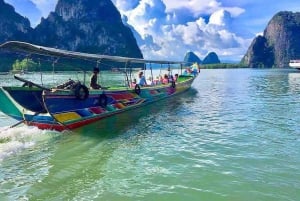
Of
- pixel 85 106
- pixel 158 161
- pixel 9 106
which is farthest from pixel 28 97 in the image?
pixel 158 161

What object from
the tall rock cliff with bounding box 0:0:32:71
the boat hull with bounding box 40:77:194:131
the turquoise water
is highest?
the tall rock cliff with bounding box 0:0:32:71

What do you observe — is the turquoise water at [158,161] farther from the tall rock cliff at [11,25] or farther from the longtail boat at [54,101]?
the tall rock cliff at [11,25]

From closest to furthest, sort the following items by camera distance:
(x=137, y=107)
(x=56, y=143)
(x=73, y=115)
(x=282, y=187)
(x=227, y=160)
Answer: (x=282, y=187), (x=227, y=160), (x=56, y=143), (x=73, y=115), (x=137, y=107)

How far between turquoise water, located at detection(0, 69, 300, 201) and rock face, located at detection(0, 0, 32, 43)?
516 feet

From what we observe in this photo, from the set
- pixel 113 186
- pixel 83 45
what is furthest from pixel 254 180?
pixel 83 45

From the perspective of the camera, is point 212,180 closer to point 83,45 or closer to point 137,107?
point 137,107

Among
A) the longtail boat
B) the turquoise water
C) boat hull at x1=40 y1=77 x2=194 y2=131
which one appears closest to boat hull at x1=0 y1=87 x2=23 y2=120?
the longtail boat

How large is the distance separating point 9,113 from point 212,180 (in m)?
9.86

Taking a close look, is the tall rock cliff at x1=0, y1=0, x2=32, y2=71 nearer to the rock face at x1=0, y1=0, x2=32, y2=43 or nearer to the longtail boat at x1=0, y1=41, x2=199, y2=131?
the rock face at x1=0, y1=0, x2=32, y2=43

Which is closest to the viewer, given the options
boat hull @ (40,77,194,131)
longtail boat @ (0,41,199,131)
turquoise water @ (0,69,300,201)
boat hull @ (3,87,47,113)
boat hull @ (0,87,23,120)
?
turquoise water @ (0,69,300,201)

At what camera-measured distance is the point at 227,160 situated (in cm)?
936

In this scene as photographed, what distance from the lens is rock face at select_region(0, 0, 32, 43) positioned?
527 feet

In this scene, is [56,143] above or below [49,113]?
below

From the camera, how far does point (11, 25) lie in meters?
164
